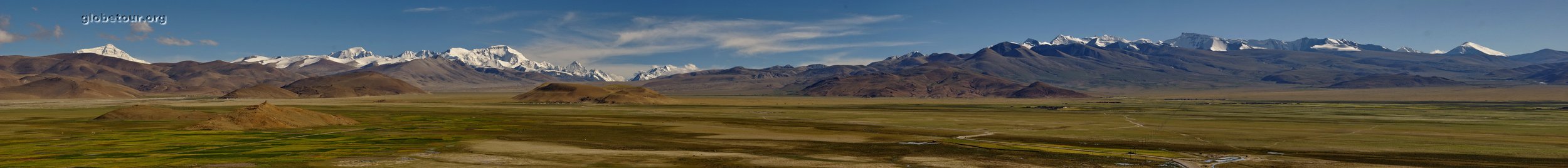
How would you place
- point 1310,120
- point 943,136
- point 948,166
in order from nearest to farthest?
point 948,166, point 943,136, point 1310,120

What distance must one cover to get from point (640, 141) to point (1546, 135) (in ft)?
182

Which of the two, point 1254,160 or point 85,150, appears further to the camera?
point 85,150

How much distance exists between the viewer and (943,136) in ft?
206

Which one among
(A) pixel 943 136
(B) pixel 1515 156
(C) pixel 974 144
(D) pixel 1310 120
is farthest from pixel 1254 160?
(D) pixel 1310 120

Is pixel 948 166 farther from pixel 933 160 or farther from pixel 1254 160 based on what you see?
pixel 1254 160

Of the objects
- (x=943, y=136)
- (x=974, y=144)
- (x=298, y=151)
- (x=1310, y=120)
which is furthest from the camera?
(x=1310, y=120)

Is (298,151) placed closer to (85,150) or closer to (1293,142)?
(85,150)

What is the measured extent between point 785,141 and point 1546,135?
48069 millimetres

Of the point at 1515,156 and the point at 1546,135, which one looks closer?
the point at 1515,156

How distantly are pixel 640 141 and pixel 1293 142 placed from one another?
34404 mm

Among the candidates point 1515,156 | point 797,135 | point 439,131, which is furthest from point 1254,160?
point 439,131

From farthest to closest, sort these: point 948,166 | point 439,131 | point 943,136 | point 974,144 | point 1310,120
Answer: point 1310,120
point 439,131
point 943,136
point 974,144
point 948,166

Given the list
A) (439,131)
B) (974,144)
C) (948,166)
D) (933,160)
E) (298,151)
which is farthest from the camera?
(439,131)

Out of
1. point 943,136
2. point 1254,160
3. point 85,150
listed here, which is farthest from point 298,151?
point 1254,160
